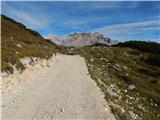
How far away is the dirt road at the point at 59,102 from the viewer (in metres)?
20.8

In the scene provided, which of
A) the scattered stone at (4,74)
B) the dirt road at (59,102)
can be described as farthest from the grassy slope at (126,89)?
the scattered stone at (4,74)

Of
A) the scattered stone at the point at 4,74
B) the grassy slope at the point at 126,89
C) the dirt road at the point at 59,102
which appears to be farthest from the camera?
the grassy slope at the point at 126,89

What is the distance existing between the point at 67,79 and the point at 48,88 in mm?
6388

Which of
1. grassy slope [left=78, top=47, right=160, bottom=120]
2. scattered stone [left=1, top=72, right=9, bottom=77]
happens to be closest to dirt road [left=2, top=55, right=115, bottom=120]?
grassy slope [left=78, top=47, right=160, bottom=120]

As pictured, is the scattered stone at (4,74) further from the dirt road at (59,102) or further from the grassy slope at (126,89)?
the grassy slope at (126,89)

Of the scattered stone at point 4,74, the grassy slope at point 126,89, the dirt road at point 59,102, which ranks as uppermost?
the scattered stone at point 4,74

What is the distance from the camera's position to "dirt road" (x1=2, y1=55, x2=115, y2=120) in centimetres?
2080

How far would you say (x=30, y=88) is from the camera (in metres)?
28.2

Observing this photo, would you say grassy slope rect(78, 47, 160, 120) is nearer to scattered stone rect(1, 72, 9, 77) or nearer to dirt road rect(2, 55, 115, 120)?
dirt road rect(2, 55, 115, 120)

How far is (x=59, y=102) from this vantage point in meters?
24.1

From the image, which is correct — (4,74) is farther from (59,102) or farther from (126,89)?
(126,89)

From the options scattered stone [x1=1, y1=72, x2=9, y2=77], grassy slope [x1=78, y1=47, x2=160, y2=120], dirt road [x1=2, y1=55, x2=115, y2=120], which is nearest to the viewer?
dirt road [x1=2, y1=55, x2=115, y2=120]

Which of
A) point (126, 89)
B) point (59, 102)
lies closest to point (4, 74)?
point (59, 102)

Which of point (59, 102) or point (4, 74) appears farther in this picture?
point (4, 74)
